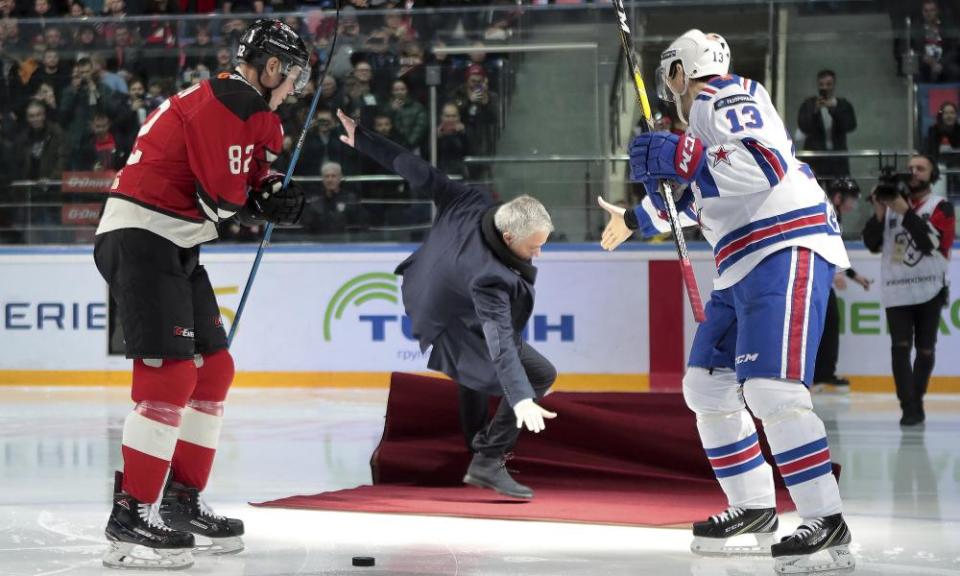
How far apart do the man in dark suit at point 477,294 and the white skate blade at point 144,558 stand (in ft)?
4.14

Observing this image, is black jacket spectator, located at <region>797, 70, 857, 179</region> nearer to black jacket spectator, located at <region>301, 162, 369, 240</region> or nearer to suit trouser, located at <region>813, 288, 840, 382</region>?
suit trouser, located at <region>813, 288, 840, 382</region>

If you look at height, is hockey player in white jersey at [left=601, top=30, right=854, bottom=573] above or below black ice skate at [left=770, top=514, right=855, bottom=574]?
above

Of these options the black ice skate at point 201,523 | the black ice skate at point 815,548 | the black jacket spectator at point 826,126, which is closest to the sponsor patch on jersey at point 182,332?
the black ice skate at point 201,523

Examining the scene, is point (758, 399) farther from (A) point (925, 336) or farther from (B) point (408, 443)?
(A) point (925, 336)

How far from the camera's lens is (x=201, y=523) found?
4031 mm

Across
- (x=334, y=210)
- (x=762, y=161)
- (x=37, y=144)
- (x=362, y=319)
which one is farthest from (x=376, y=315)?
(x=762, y=161)

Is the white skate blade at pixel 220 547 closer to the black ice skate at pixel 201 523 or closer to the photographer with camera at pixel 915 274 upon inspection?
the black ice skate at pixel 201 523

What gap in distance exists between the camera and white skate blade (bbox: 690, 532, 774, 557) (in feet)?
13.1

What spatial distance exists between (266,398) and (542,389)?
3.81 meters

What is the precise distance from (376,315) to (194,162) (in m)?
5.44

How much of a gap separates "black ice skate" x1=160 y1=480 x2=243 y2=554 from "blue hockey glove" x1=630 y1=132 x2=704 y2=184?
1.54m

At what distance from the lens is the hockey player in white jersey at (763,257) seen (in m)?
3.68

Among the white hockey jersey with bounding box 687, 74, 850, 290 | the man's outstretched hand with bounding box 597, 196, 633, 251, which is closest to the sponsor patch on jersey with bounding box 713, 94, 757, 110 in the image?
the white hockey jersey with bounding box 687, 74, 850, 290

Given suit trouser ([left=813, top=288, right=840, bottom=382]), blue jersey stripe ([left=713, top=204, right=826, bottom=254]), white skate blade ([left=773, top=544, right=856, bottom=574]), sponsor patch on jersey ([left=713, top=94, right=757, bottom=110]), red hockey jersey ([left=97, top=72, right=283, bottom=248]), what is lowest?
suit trouser ([left=813, top=288, right=840, bottom=382])
